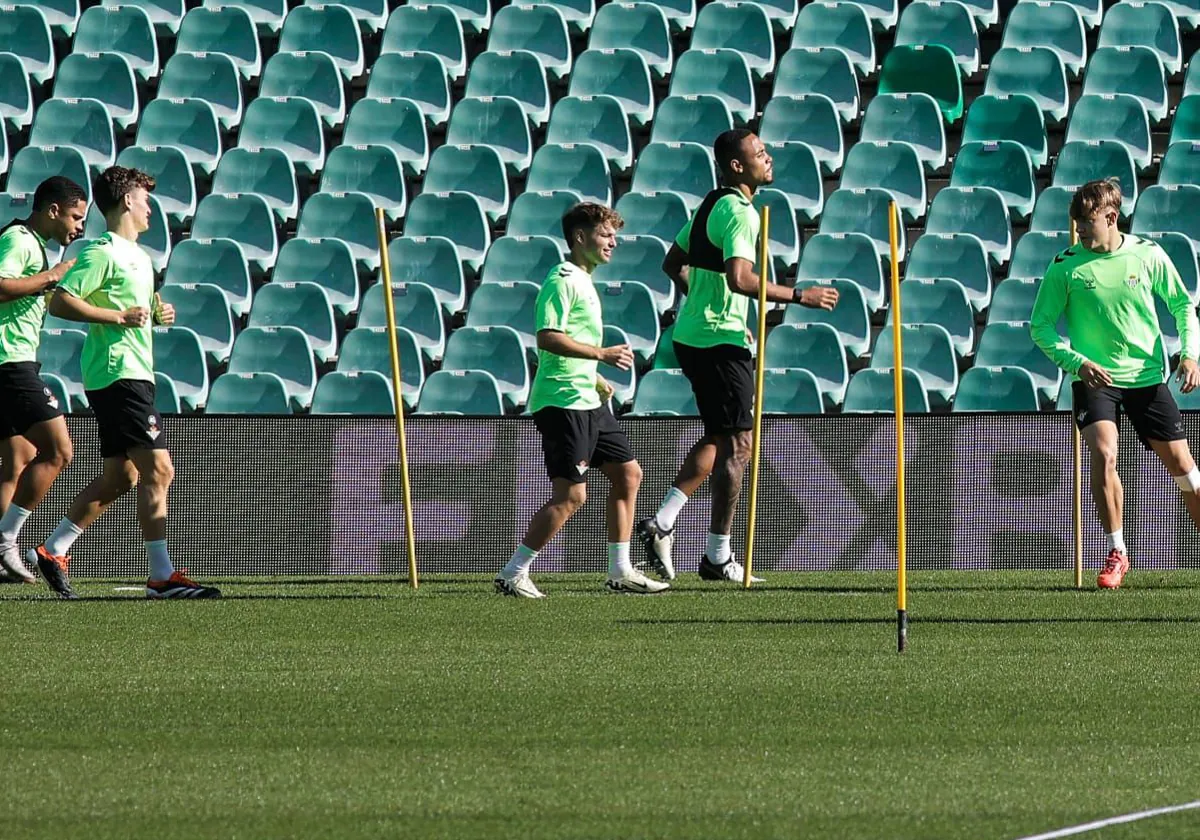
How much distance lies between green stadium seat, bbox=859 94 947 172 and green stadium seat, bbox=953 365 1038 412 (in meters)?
2.58

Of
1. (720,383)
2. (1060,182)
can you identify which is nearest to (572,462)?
(720,383)

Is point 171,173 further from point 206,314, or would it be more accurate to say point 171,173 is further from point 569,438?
point 569,438

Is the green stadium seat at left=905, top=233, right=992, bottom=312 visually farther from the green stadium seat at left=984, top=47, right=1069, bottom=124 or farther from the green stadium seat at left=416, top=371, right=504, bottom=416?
the green stadium seat at left=416, top=371, right=504, bottom=416

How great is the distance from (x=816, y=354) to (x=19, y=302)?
540 centimetres

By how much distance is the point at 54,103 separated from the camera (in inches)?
570

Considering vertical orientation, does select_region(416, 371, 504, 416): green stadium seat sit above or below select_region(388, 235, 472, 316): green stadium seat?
below

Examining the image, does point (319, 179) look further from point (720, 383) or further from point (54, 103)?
point (720, 383)

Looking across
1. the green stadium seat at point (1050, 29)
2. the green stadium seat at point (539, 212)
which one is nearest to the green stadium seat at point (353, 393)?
the green stadium seat at point (539, 212)

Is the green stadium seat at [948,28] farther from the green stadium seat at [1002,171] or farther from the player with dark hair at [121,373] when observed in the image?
the player with dark hair at [121,373]

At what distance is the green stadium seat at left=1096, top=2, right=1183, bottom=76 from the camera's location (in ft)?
46.7

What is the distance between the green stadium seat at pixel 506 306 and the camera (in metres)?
12.9

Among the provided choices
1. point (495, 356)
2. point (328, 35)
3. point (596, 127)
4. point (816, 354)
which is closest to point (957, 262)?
point (816, 354)

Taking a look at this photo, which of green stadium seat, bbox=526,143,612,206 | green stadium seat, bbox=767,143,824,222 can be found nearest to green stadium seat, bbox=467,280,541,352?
green stadium seat, bbox=526,143,612,206

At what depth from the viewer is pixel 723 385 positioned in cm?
874
